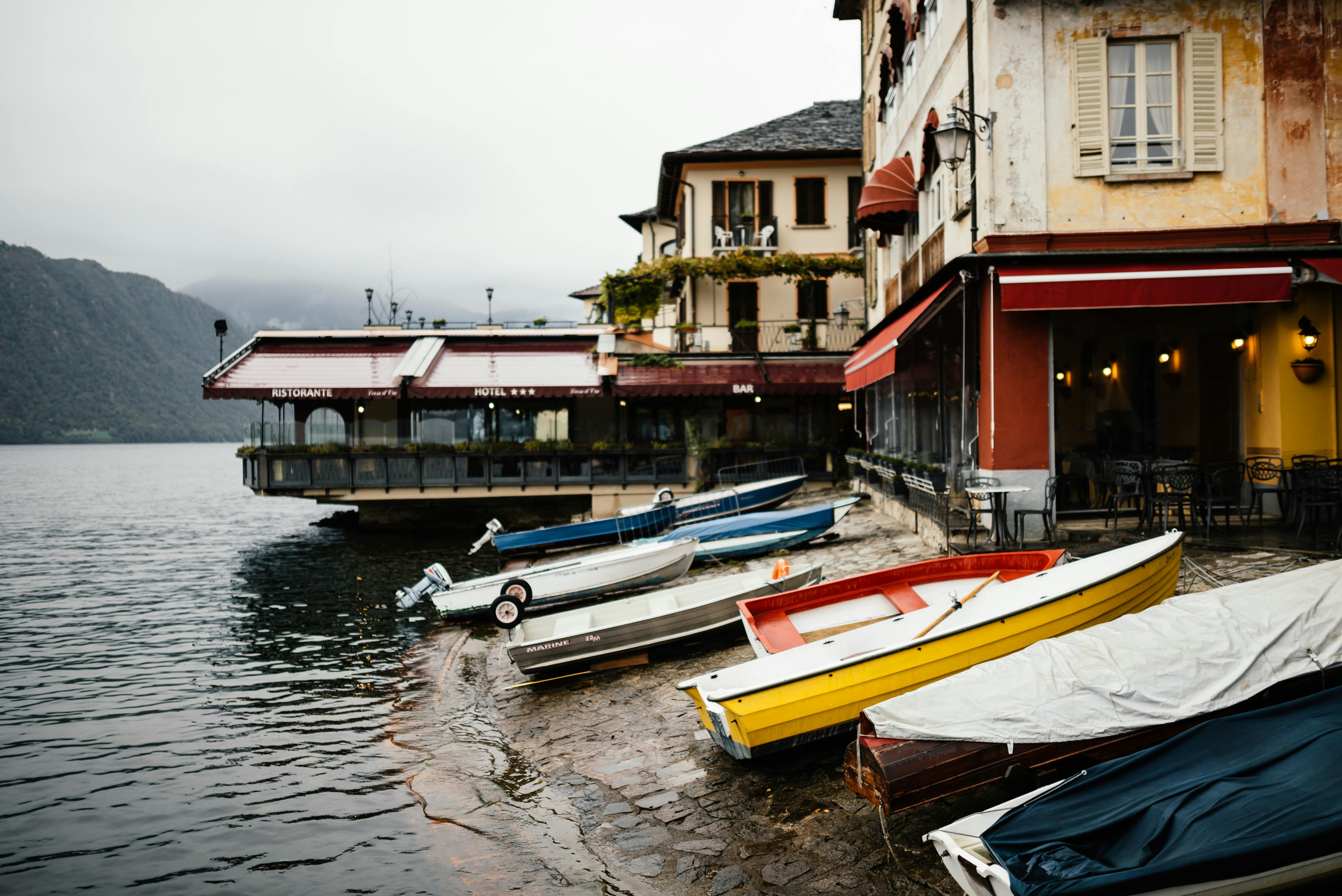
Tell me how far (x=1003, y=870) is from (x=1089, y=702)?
1.67 m

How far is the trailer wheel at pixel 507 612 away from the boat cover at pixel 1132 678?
868 centimetres

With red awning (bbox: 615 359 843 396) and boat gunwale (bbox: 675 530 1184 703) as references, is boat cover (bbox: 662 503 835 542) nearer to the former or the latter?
red awning (bbox: 615 359 843 396)

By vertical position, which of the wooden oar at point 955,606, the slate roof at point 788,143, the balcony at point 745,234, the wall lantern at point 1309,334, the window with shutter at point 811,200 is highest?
the slate roof at point 788,143

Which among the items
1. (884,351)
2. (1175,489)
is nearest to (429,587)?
(884,351)

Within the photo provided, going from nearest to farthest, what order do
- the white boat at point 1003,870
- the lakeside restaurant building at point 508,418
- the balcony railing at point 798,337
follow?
the white boat at point 1003,870 < the lakeside restaurant building at point 508,418 < the balcony railing at point 798,337

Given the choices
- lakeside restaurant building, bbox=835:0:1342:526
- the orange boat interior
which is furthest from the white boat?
lakeside restaurant building, bbox=835:0:1342:526

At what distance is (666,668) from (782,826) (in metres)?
4.46

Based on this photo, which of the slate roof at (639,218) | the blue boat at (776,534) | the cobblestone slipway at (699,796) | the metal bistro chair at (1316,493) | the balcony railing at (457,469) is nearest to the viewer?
the cobblestone slipway at (699,796)

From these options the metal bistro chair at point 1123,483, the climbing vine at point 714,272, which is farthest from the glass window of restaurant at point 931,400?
the climbing vine at point 714,272

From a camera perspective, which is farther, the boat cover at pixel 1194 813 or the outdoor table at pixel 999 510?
the outdoor table at pixel 999 510

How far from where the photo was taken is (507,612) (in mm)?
13523

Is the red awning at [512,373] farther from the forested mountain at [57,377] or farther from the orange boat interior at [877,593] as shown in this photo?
the forested mountain at [57,377]

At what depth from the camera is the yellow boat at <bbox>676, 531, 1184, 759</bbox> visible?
6855 millimetres

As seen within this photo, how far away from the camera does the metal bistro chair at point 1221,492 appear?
10.6 metres
